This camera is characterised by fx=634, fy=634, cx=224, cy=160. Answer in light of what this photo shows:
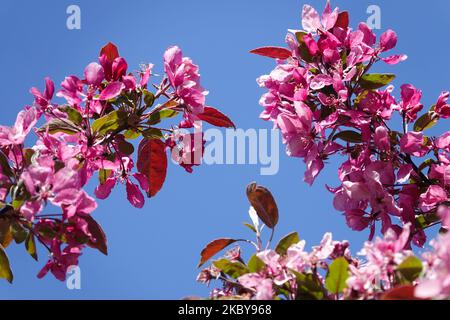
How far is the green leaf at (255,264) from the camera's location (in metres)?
1.82

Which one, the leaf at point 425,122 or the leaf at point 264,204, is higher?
the leaf at point 425,122

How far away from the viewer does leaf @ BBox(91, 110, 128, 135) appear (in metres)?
2.40

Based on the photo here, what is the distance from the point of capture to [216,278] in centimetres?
205

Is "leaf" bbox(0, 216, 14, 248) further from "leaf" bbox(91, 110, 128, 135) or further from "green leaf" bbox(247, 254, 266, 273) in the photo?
"green leaf" bbox(247, 254, 266, 273)

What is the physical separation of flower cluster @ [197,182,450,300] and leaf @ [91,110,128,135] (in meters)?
0.62

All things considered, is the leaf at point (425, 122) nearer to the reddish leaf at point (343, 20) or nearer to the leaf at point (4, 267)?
the reddish leaf at point (343, 20)

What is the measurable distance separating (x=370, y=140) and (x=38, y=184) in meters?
1.36

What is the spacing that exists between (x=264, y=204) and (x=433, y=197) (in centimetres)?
72

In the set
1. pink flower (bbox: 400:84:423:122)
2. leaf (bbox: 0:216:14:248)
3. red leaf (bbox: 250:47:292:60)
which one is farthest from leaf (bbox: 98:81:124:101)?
pink flower (bbox: 400:84:423:122)

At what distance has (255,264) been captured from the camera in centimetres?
183

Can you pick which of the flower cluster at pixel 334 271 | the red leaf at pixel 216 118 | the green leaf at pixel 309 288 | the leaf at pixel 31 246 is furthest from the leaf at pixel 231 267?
the red leaf at pixel 216 118

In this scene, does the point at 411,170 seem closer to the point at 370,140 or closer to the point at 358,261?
the point at 370,140

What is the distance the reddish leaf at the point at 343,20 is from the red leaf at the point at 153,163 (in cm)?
94
